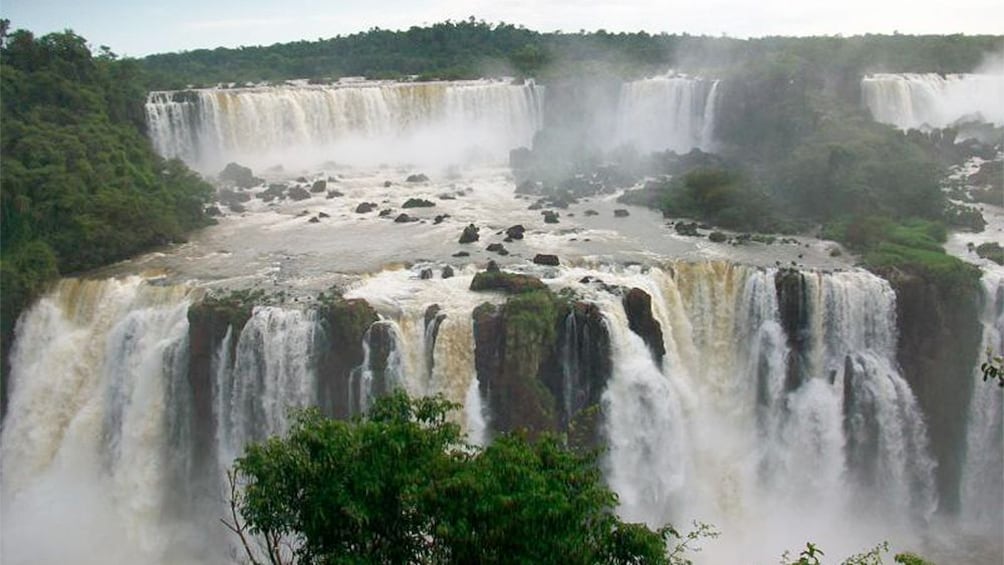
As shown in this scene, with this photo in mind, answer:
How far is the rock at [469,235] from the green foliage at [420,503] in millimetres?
16331

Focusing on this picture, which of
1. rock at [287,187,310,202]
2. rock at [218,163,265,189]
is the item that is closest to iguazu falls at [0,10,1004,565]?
rock at [287,187,310,202]

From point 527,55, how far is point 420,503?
46055 millimetres

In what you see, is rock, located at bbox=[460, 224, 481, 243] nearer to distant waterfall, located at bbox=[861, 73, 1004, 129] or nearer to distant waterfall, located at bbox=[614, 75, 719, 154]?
distant waterfall, located at bbox=[614, 75, 719, 154]

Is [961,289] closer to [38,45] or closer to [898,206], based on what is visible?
[898,206]

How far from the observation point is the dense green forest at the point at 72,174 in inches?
894

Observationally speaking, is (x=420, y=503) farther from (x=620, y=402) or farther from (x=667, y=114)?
(x=667, y=114)

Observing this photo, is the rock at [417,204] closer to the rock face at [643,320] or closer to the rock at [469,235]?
the rock at [469,235]

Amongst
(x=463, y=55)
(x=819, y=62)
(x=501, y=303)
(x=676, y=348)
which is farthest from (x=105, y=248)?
(x=463, y=55)

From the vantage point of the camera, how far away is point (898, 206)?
27.0 metres

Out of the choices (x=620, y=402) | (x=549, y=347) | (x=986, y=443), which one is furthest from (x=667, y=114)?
(x=549, y=347)

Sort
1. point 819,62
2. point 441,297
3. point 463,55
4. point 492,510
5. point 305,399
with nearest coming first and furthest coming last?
point 492,510
point 305,399
point 441,297
point 819,62
point 463,55

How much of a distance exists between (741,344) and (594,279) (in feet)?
11.8

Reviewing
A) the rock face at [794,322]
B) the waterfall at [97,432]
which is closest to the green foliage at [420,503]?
the waterfall at [97,432]

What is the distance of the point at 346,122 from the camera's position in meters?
40.1
